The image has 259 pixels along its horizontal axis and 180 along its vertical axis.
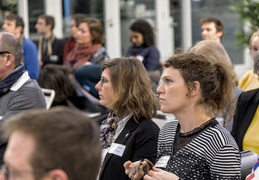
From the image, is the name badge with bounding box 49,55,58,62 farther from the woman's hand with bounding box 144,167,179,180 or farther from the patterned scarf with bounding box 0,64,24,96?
the woman's hand with bounding box 144,167,179,180

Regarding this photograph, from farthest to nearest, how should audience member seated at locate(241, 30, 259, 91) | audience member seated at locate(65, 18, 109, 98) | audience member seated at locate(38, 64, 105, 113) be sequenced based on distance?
audience member seated at locate(65, 18, 109, 98) → audience member seated at locate(38, 64, 105, 113) → audience member seated at locate(241, 30, 259, 91)

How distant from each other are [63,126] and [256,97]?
254 cm

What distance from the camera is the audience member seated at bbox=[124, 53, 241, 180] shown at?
289 cm

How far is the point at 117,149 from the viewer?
3.50 m

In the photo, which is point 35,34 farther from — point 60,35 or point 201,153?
point 201,153

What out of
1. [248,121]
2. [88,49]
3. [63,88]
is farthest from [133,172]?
[88,49]

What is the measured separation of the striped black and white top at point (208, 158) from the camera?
2859 millimetres

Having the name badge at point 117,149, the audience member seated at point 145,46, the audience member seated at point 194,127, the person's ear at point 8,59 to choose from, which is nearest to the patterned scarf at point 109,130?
the name badge at point 117,149

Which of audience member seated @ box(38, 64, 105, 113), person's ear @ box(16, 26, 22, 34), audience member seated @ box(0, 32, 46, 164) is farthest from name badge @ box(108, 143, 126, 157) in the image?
person's ear @ box(16, 26, 22, 34)

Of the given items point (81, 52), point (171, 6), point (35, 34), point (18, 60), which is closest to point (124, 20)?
point (171, 6)

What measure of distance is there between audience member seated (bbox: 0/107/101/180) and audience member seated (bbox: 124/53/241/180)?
3.77ft

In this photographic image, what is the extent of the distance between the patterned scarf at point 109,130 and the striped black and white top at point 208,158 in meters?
0.69

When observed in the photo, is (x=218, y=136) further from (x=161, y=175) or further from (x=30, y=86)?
(x=30, y=86)

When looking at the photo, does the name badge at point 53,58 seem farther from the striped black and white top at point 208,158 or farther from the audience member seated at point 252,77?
the striped black and white top at point 208,158
